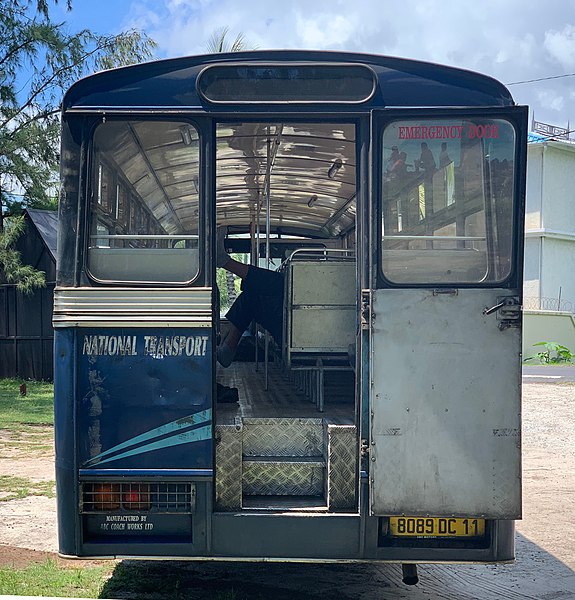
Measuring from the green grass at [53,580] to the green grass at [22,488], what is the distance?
2700 millimetres

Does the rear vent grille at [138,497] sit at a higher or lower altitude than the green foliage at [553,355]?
higher

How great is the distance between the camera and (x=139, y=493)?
4.82m

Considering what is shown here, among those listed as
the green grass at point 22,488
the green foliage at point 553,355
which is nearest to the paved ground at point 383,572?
the green grass at point 22,488

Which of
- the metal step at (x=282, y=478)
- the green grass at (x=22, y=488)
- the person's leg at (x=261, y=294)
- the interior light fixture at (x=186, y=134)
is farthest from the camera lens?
the green grass at (x=22, y=488)

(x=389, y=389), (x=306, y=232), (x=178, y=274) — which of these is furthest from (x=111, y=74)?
(x=306, y=232)

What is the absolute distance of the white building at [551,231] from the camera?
121 ft

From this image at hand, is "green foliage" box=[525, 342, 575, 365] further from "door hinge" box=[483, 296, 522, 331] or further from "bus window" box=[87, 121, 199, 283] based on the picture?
"bus window" box=[87, 121, 199, 283]

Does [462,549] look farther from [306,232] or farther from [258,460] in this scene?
[306,232]

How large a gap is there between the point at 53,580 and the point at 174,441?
1.91 metres

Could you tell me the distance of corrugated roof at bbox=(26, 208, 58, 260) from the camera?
22.2 metres

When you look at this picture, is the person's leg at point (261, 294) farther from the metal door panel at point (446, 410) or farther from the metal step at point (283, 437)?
the metal door panel at point (446, 410)

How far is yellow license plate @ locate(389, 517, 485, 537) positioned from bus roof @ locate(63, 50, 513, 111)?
230 cm

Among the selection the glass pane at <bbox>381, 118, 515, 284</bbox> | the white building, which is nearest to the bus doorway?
the glass pane at <bbox>381, 118, 515, 284</bbox>

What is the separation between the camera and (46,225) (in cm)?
2295
